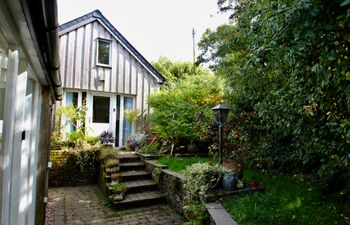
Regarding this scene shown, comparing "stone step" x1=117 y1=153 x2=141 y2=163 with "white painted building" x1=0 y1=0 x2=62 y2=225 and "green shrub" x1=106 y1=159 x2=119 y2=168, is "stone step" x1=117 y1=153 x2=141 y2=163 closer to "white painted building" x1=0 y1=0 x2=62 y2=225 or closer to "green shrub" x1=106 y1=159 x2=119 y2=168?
"green shrub" x1=106 y1=159 x2=119 y2=168

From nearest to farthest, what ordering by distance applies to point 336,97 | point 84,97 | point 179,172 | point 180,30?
1. point 336,97
2. point 179,172
3. point 84,97
4. point 180,30

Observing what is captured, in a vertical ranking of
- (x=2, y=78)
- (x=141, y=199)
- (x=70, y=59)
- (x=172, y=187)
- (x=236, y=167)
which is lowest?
(x=141, y=199)

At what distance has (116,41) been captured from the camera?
1035cm

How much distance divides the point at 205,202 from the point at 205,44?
8989mm

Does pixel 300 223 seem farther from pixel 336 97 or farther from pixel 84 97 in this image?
pixel 84 97

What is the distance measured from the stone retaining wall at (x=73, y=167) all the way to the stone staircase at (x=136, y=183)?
3.40 ft

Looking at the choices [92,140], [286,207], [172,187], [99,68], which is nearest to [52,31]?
[286,207]

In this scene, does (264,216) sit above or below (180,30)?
below

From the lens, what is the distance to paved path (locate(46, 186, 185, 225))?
4.73m

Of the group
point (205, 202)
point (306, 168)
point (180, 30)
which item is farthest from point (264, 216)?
point (180, 30)

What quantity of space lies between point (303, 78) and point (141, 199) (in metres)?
4.49

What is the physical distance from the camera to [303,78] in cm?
262

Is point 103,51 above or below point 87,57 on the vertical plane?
above

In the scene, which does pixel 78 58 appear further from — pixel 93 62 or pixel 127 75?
pixel 127 75
